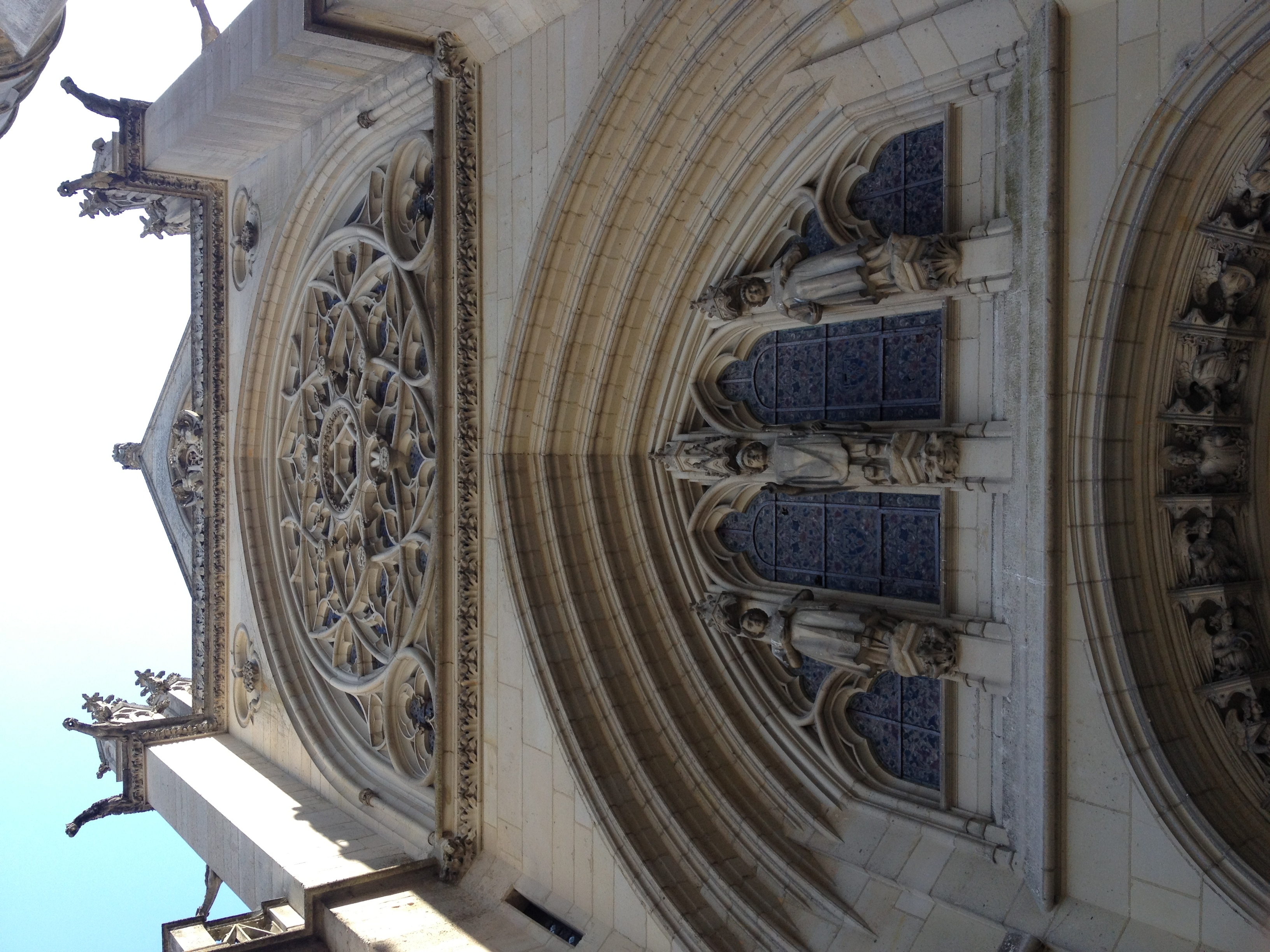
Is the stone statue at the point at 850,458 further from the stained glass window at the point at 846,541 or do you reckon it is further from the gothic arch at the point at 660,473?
the gothic arch at the point at 660,473

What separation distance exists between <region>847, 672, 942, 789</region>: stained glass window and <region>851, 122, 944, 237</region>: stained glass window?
300cm

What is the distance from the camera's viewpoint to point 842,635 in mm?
6609

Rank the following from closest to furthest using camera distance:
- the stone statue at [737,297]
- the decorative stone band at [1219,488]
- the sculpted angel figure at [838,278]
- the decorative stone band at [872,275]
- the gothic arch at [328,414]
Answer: the decorative stone band at [1219,488], the decorative stone band at [872,275], the sculpted angel figure at [838,278], the stone statue at [737,297], the gothic arch at [328,414]

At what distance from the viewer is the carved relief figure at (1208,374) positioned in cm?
513

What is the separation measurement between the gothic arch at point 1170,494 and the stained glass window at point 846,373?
4.41 ft

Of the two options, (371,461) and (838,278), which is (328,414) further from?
(838,278)

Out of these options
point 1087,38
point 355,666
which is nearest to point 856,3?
point 1087,38

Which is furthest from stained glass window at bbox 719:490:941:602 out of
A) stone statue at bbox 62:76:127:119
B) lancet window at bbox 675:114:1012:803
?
stone statue at bbox 62:76:127:119

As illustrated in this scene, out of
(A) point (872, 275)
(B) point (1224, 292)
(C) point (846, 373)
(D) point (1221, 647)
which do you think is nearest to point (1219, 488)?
(D) point (1221, 647)

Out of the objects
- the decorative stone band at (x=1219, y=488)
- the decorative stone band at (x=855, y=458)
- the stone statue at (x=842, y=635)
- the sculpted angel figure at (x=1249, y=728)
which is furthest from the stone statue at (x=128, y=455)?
the sculpted angel figure at (x=1249, y=728)

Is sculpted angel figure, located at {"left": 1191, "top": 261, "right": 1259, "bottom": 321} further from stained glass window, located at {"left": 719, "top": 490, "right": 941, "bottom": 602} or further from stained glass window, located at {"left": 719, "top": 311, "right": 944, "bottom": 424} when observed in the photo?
stained glass window, located at {"left": 719, "top": 490, "right": 941, "bottom": 602}

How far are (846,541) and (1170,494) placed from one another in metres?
2.42

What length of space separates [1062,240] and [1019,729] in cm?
270

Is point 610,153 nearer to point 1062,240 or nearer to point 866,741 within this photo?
point 1062,240
